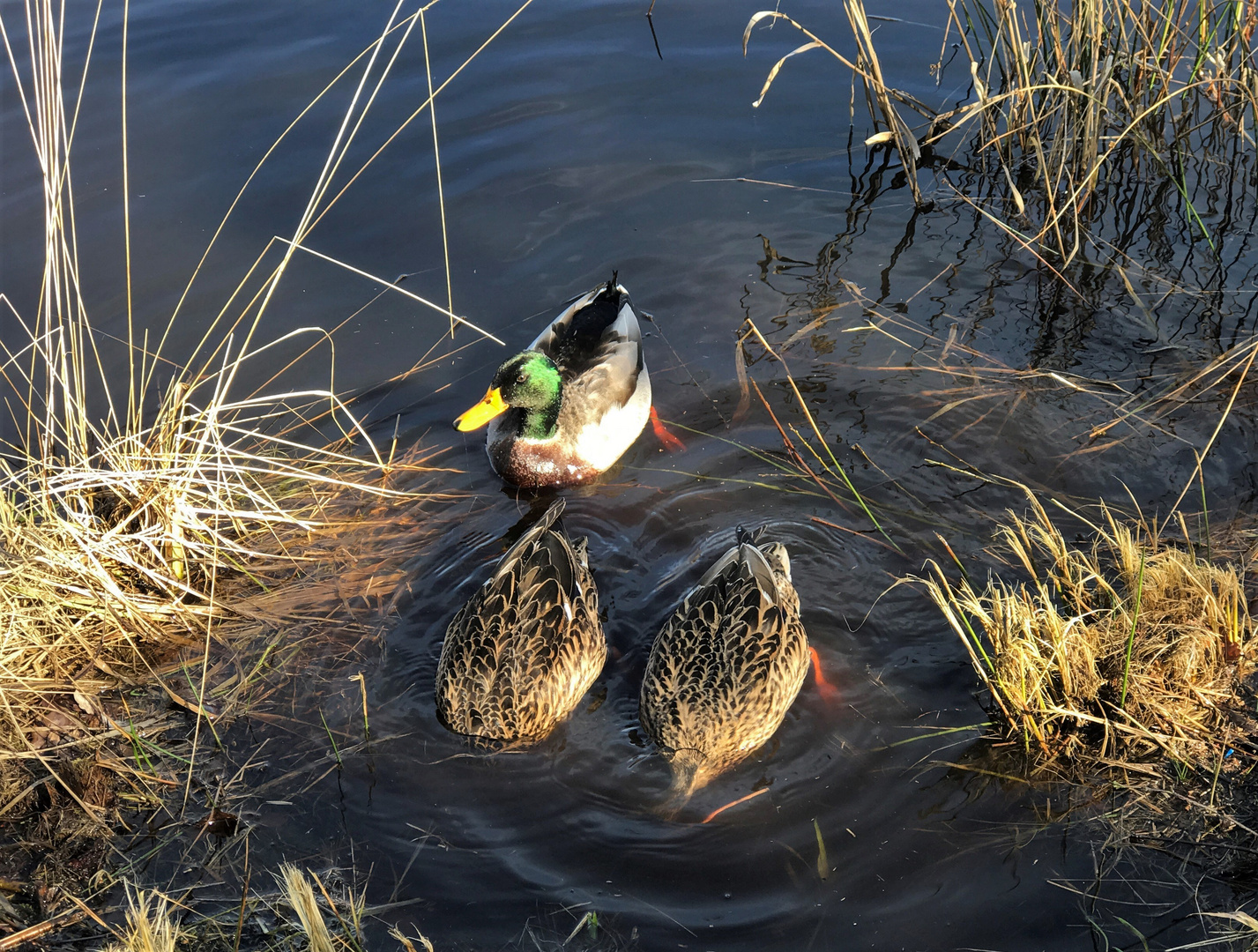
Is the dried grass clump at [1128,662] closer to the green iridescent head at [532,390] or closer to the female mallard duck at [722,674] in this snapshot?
the female mallard duck at [722,674]

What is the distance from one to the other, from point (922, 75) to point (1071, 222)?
2.14 metres

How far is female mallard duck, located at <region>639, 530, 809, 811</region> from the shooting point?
12.7 feet

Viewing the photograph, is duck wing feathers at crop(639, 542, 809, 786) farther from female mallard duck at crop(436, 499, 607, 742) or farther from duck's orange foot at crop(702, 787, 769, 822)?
female mallard duck at crop(436, 499, 607, 742)

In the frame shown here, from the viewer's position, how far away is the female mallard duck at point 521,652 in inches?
157

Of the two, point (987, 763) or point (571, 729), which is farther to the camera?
point (571, 729)

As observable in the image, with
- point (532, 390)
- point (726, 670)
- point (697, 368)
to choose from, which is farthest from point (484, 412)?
point (726, 670)

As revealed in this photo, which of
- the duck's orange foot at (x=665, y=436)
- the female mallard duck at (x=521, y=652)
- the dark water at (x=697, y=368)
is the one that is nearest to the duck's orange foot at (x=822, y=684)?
the dark water at (x=697, y=368)

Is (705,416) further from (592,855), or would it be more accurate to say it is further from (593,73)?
(593,73)

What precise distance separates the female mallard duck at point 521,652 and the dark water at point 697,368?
0.13 meters

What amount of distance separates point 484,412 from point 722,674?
2087mm

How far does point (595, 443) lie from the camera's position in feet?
18.4

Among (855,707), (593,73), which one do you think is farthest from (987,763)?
(593,73)

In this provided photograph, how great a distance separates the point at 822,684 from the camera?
14.0 feet

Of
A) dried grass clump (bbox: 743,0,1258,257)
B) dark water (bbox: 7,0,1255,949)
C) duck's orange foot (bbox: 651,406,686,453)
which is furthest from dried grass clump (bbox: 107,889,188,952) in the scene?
dried grass clump (bbox: 743,0,1258,257)
